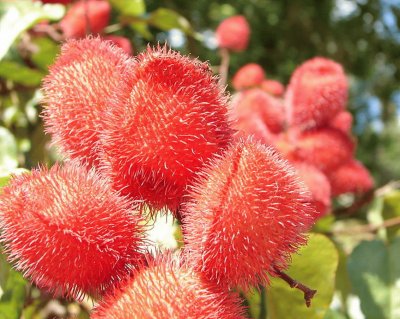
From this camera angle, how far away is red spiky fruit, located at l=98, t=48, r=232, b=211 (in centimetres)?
64

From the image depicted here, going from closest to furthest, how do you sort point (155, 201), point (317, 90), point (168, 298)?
point (168, 298)
point (155, 201)
point (317, 90)

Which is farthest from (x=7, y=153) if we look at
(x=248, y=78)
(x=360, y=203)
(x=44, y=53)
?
(x=248, y=78)

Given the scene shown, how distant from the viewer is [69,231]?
60cm

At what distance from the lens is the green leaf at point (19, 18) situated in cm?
115

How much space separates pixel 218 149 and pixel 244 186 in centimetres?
8

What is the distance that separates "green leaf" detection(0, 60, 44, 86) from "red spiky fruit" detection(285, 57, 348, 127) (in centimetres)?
59

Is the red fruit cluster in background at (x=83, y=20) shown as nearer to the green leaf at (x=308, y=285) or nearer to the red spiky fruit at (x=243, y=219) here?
the green leaf at (x=308, y=285)

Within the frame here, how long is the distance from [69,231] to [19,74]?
2.88 ft

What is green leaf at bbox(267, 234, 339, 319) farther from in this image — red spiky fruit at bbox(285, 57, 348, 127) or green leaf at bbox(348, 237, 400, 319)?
red spiky fruit at bbox(285, 57, 348, 127)

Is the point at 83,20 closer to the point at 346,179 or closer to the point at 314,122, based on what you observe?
the point at 314,122

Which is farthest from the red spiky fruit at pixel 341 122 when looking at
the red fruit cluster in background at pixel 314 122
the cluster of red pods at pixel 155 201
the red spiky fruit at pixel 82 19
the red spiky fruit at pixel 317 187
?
the cluster of red pods at pixel 155 201

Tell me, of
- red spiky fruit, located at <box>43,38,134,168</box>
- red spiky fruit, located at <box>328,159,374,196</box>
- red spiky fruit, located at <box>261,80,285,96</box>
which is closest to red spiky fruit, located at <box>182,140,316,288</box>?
red spiky fruit, located at <box>43,38,134,168</box>

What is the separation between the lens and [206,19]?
12.5 ft

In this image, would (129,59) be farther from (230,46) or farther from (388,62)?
(388,62)
